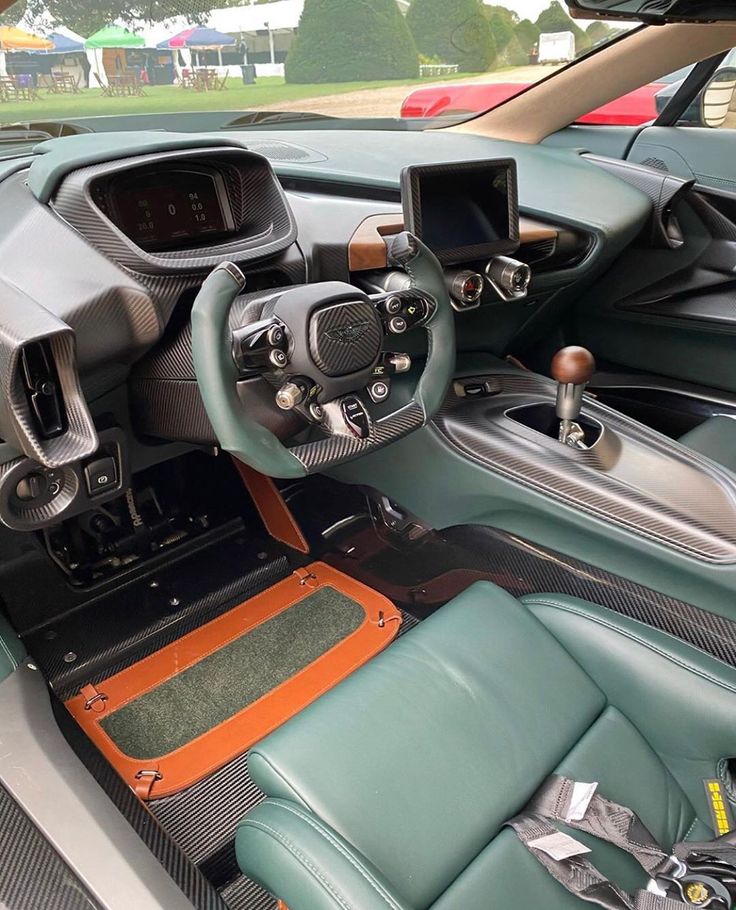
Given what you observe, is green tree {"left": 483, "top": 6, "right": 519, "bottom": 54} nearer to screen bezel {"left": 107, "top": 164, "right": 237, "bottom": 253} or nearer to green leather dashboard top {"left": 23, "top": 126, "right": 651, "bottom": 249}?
green leather dashboard top {"left": 23, "top": 126, "right": 651, "bottom": 249}

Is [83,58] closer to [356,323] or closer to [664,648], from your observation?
[356,323]

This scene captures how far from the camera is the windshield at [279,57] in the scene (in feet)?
5.48

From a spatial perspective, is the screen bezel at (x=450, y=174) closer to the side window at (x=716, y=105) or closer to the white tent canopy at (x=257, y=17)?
the white tent canopy at (x=257, y=17)

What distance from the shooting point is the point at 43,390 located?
1249 mm

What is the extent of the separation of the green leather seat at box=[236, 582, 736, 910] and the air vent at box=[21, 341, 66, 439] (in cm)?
62

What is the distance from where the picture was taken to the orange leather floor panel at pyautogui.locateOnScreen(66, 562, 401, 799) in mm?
1515

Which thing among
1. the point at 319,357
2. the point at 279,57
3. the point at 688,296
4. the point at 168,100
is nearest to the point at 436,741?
the point at 319,357

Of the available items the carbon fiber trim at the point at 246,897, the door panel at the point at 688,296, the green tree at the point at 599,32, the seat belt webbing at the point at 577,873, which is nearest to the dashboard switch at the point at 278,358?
the seat belt webbing at the point at 577,873

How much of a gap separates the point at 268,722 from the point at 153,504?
700 millimetres

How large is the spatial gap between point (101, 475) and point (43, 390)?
0.96 feet

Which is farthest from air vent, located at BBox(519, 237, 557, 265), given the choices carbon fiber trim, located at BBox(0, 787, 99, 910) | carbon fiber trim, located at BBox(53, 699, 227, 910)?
carbon fiber trim, located at BBox(0, 787, 99, 910)

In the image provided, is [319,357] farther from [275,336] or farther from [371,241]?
[371,241]

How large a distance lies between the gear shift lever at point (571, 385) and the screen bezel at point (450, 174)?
0.30m

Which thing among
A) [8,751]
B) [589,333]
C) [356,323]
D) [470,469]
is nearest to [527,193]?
[589,333]
